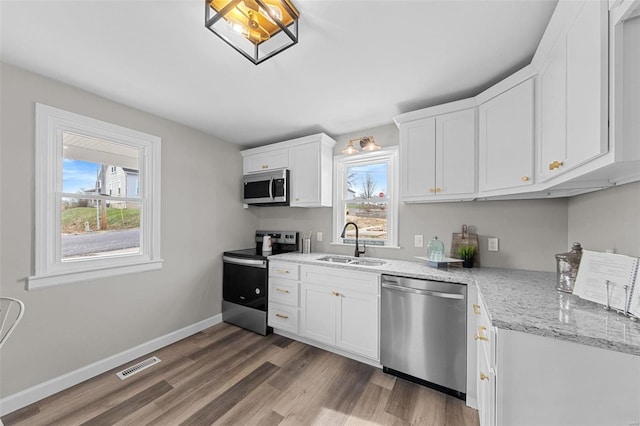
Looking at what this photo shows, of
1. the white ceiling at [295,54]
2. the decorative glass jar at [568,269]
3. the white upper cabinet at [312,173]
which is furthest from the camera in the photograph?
the white upper cabinet at [312,173]

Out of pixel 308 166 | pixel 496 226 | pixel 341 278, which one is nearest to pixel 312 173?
pixel 308 166

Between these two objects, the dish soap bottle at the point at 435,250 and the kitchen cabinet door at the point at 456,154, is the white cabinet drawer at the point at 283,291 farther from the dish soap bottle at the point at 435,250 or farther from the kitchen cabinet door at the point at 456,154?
the kitchen cabinet door at the point at 456,154

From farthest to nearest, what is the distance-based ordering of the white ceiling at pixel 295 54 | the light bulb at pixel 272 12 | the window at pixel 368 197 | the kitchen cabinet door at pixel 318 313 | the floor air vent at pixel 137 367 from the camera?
the window at pixel 368 197 < the kitchen cabinet door at pixel 318 313 < the floor air vent at pixel 137 367 < the white ceiling at pixel 295 54 < the light bulb at pixel 272 12

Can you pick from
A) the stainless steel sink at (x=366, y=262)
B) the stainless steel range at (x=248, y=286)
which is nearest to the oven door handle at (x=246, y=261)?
the stainless steel range at (x=248, y=286)

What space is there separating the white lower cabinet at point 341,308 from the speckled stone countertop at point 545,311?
0.53m

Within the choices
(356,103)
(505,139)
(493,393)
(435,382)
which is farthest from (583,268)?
(356,103)

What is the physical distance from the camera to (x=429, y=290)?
1.90 meters

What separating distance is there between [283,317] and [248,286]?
596 millimetres

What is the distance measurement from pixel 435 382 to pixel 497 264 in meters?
1.15

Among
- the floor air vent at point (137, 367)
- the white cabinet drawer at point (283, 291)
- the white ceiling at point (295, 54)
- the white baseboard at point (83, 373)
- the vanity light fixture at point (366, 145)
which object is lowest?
the floor air vent at point (137, 367)

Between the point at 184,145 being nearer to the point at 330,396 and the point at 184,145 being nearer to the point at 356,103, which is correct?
the point at 356,103

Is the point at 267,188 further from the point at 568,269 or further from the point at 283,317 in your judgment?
the point at 568,269

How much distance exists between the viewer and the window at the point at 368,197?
9.16 ft

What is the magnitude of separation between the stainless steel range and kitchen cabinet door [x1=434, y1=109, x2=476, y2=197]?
197 centimetres
